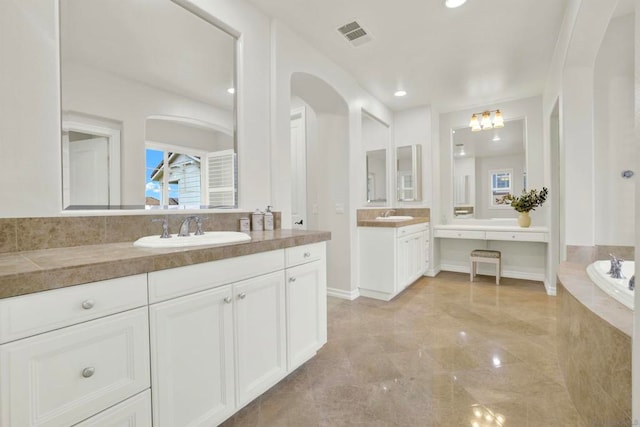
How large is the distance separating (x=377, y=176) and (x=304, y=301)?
9.41ft

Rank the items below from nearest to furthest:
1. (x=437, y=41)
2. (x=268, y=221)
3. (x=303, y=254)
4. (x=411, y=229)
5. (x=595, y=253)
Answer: (x=303, y=254), (x=268, y=221), (x=595, y=253), (x=437, y=41), (x=411, y=229)

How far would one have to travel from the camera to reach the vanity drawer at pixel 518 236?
3.71 m

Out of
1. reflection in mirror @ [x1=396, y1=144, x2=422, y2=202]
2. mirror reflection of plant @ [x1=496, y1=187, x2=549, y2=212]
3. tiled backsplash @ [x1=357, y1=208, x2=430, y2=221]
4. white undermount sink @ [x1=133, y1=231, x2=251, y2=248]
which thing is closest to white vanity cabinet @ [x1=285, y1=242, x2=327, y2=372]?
white undermount sink @ [x1=133, y1=231, x2=251, y2=248]

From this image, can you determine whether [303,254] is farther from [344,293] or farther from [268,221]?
[344,293]

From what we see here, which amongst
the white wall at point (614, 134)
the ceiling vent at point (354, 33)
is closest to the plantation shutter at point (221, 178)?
the ceiling vent at point (354, 33)

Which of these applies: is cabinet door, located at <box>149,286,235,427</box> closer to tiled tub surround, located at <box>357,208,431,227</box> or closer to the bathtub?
the bathtub

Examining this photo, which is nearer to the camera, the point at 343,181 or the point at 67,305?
the point at 67,305

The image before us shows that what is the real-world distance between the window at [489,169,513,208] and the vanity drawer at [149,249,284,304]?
402cm

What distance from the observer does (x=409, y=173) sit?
14.9 ft

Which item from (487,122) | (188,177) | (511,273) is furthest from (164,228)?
(511,273)

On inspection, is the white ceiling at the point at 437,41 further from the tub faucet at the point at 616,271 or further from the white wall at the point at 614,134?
the tub faucet at the point at 616,271

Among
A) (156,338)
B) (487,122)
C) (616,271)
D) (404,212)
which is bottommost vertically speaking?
(156,338)

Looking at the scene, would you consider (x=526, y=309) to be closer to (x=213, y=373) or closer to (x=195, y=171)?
(x=213, y=373)

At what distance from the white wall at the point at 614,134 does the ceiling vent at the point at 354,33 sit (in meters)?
1.93
